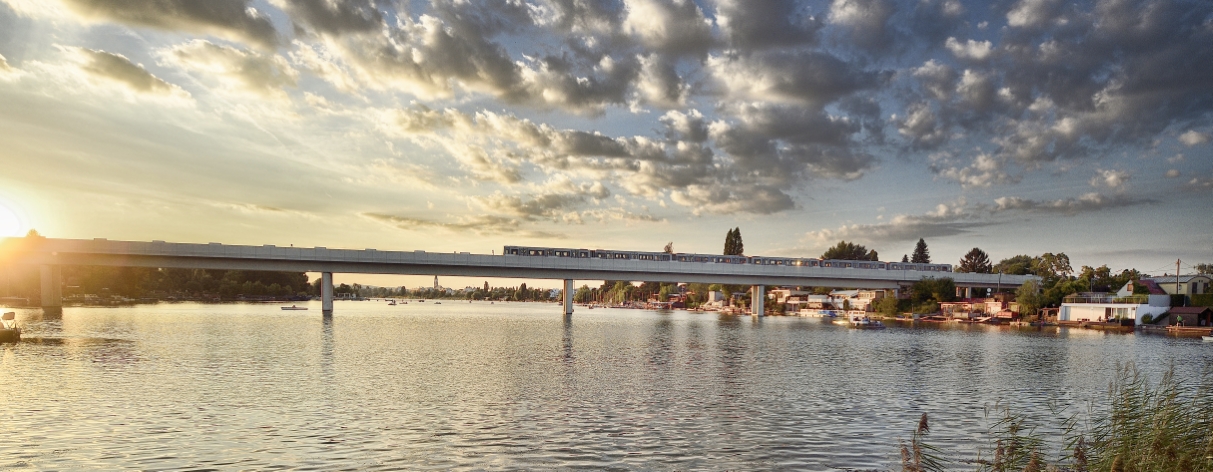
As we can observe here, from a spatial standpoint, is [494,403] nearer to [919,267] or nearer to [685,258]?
[685,258]

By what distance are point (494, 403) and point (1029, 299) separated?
15379cm

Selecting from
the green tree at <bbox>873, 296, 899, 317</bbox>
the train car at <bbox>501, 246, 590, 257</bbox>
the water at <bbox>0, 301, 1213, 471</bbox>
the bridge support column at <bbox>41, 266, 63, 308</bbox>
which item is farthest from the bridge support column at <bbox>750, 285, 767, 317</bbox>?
the bridge support column at <bbox>41, 266, 63, 308</bbox>

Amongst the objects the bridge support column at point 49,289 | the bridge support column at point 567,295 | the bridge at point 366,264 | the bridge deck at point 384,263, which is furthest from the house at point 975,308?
the bridge support column at point 49,289

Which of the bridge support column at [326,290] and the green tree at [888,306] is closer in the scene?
the bridge support column at [326,290]

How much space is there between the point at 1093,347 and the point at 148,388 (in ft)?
289

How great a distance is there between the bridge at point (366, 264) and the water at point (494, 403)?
62.9m

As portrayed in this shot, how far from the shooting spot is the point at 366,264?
130125 mm

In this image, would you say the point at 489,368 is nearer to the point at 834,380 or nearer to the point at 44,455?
the point at 834,380

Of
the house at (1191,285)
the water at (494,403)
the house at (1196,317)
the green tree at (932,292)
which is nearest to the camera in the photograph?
the water at (494,403)

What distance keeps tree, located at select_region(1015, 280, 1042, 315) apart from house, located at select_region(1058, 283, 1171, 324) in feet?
18.2

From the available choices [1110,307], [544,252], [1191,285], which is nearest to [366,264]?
[544,252]

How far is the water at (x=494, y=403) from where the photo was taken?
71.3ft

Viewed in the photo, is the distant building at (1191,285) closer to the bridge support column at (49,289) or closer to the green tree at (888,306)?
the green tree at (888,306)

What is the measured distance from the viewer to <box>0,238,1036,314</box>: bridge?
398ft
